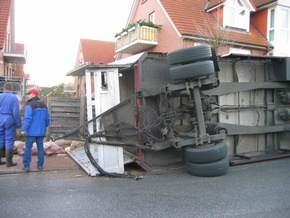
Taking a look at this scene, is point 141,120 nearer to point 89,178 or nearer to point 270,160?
point 89,178

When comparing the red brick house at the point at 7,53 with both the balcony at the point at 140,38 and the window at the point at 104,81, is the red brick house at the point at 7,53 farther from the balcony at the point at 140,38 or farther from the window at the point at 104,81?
the window at the point at 104,81

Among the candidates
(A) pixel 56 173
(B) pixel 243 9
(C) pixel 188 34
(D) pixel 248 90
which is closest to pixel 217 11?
(B) pixel 243 9

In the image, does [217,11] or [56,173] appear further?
[217,11]

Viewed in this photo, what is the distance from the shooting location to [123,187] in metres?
5.23

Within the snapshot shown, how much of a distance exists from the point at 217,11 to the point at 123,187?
16372 millimetres

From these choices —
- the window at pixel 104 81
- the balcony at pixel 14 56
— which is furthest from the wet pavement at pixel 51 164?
the balcony at pixel 14 56

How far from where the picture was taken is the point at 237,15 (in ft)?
63.3

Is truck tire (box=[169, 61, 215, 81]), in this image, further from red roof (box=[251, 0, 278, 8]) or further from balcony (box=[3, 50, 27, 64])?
balcony (box=[3, 50, 27, 64])

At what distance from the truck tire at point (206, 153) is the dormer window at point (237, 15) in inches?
559

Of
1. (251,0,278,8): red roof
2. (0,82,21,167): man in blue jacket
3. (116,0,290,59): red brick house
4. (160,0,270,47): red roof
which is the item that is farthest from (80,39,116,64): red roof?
(0,82,21,167): man in blue jacket

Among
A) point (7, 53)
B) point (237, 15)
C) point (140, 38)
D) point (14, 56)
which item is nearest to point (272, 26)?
point (237, 15)

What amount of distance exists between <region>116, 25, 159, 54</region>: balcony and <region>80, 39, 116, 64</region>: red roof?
1362 cm

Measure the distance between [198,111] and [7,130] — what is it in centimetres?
400

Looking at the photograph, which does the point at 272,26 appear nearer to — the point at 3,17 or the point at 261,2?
the point at 261,2
